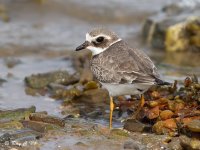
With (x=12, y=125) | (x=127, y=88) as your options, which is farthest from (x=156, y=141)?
(x=12, y=125)

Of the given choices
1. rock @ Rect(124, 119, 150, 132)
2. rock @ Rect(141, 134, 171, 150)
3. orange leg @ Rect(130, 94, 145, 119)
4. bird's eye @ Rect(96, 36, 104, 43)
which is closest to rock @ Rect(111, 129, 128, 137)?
rock @ Rect(124, 119, 150, 132)

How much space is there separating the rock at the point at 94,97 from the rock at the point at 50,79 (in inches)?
30.1

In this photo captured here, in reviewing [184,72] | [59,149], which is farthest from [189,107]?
[184,72]

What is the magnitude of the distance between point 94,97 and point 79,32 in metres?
4.87

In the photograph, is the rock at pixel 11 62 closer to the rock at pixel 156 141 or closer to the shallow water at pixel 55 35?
the shallow water at pixel 55 35

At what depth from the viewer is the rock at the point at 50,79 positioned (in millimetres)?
9531

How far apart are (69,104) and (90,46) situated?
115 cm

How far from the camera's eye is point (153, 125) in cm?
718

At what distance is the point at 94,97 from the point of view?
8.76m

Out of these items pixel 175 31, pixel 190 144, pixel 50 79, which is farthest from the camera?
pixel 175 31

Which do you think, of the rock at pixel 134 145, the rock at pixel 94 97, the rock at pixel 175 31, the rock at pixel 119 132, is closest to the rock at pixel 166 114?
the rock at pixel 119 132

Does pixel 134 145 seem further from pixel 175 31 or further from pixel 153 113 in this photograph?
pixel 175 31

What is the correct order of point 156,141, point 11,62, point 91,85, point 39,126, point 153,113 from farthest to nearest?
point 11,62, point 91,85, point 153,113, point 39,126, point 156,141

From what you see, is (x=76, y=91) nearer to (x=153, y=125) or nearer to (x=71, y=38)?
(x=153, y=125)
